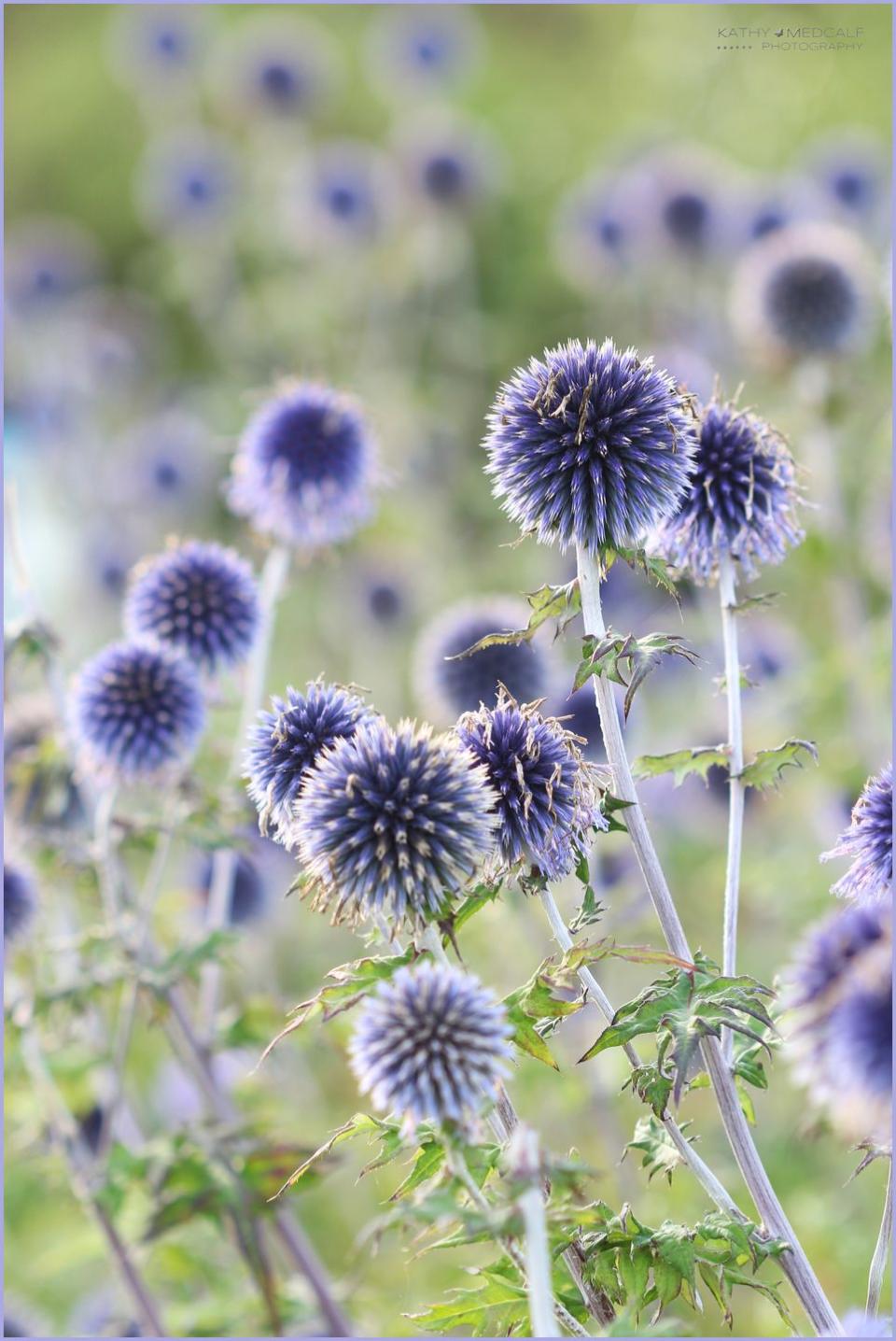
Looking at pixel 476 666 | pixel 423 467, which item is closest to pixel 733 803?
pixel 476 666

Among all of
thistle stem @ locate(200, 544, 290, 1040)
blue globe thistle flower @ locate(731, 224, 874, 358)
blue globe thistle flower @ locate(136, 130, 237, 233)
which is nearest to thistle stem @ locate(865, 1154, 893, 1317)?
thistle stem @ locate(200, 544, 290, 1040)

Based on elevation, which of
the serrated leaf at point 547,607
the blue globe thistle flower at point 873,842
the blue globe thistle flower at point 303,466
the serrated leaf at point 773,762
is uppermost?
the blue globe thistle flower at point 303,466

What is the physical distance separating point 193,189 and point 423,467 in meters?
2.66

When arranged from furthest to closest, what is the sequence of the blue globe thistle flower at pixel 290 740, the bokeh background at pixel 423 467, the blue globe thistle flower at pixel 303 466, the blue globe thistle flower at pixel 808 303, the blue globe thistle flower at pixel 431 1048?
the blue globe thistle flower at pixel 808 303 < the bokeh background at pixel 423 467 < the blue globe thistle flower at pixel 303 466 < the blue globe thistle flower at pixel 290 740 < the blue globe thistle flower at pixel 431 1048

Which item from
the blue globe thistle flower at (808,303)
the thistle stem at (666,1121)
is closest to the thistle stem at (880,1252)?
the thistle stem at (666,1121)

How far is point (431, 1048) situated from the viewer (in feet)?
5.24

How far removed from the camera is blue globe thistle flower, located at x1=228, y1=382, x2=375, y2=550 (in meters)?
3.46

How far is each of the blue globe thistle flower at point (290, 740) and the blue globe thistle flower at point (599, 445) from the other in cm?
45

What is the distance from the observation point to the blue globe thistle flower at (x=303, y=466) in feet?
11.3

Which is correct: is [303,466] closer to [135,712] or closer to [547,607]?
[135,712]

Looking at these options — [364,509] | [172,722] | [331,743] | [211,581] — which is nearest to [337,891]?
[331,743]

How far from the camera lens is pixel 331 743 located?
6.75ft

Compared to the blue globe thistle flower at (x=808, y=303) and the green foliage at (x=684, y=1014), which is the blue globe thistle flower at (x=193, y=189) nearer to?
the blue globe thistle flower at (x=808, y=303)

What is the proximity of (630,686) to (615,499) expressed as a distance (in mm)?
405
